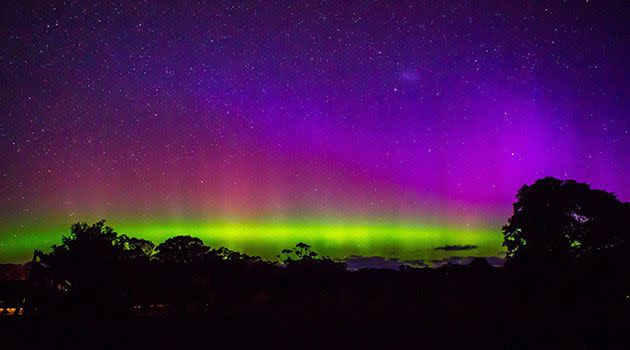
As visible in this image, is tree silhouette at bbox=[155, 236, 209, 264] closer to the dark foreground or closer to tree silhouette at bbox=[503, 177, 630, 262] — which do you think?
the dark foreground

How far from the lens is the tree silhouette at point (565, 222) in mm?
29422

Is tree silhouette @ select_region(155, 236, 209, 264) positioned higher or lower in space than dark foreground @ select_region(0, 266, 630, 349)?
higher

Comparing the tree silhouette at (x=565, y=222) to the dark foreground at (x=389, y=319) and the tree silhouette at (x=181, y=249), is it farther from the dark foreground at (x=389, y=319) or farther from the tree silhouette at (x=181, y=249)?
the tree silhouette at (x=181, y=249)

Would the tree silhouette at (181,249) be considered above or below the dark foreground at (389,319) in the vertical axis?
above

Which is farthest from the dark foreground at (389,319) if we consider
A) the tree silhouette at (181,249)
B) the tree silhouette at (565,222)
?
the tree silhouette at (181,249)

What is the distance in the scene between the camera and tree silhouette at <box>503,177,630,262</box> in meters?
29.4

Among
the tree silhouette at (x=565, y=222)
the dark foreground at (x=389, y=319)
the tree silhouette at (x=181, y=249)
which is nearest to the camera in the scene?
the dark foreground at (x=389, y=319)

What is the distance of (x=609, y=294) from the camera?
1067 inches

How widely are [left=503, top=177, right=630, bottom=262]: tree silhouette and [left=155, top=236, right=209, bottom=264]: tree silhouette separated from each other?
52.9 meters

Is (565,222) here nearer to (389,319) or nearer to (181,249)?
(389,319)

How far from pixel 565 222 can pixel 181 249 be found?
59.6 m

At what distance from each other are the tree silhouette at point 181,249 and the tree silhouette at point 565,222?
52.9 metres

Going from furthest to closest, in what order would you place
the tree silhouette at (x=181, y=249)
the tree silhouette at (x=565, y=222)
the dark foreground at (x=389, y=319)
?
the tree silhouette at (x=181, y=249) → the tree silhouette at (x=565, y=222) → the dark foreground at (x=389, y=319)

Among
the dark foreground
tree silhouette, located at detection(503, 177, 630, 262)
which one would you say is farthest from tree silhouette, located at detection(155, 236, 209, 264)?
tree silhouette, located at detection(503, 177, 630, 262)
